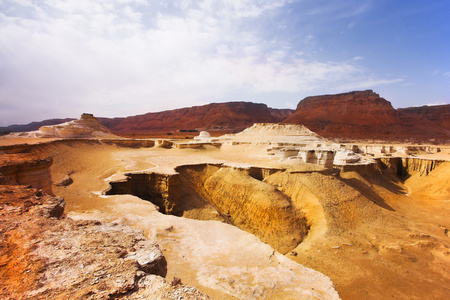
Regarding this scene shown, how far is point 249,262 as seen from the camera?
13.6ft

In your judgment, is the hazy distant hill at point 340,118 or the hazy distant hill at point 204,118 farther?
the hazy distant hill at point 204,118

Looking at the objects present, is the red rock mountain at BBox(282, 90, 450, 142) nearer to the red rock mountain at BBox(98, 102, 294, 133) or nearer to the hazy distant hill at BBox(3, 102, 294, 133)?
the red rock mountain at BBox(98, 102, 294, 133)

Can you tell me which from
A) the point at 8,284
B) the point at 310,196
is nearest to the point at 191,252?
the point at 8,284

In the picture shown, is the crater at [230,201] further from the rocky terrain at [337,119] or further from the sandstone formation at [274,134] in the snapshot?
the rocky terrain at [337,119]

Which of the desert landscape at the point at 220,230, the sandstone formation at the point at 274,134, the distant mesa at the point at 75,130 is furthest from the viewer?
the sandstone formation at the point at 274,134

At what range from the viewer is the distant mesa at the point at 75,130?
26234mm

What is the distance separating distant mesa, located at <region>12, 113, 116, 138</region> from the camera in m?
26.2

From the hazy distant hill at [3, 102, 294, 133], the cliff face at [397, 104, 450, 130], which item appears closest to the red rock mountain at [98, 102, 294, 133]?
the hazy distant hill at [3, 102, 294, 133]

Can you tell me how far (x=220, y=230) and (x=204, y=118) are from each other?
286 ft

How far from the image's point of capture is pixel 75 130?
27.4 meters

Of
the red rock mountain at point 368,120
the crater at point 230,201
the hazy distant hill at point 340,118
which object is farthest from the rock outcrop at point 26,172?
A: the hazy distant hill at point 340,118

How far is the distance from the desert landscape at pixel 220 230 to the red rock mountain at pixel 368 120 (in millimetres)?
42213

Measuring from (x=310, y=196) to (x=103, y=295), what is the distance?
10489 mm

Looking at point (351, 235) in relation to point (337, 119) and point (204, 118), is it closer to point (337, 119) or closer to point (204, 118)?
point (337, 119)
